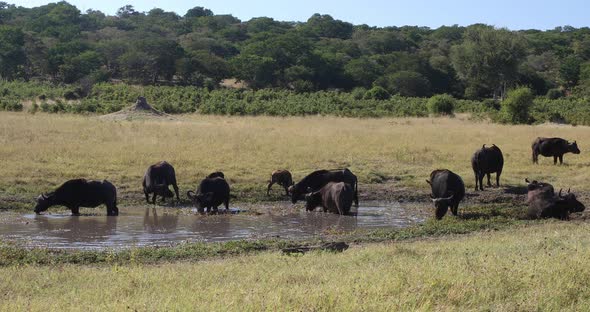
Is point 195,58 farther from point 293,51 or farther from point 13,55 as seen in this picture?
point 13,55

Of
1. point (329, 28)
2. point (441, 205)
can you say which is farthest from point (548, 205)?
point (329, 28)

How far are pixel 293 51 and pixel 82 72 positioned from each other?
2238 centimetres

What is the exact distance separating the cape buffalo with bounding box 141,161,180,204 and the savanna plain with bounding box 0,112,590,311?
0.55 m

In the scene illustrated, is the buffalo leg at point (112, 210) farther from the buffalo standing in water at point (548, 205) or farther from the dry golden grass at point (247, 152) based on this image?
the buffalo standing in water at point (548, 205)

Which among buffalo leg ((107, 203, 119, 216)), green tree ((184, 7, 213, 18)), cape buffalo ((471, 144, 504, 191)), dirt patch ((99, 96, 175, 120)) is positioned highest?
green tree ((184, 7, 213, 18))

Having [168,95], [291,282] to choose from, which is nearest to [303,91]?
[168,95]

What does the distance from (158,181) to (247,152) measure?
7.55 meters

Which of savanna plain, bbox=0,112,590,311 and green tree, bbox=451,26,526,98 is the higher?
green tree, bbox=451,26,526,98

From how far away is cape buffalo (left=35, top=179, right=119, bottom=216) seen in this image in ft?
55.8

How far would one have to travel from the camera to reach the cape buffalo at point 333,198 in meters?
17.3

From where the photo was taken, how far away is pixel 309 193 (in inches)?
Result: 728

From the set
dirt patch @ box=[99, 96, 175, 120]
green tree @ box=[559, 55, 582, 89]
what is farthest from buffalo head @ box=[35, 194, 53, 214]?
green tree @ box=[559, 55, 582, 89]

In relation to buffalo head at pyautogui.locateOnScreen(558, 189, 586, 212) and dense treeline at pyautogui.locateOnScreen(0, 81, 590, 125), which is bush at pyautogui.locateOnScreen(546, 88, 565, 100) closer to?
dense treeline at pyautogui.locateOnScreen(0, 81, 590, 125)

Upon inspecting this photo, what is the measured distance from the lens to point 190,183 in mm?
20875
